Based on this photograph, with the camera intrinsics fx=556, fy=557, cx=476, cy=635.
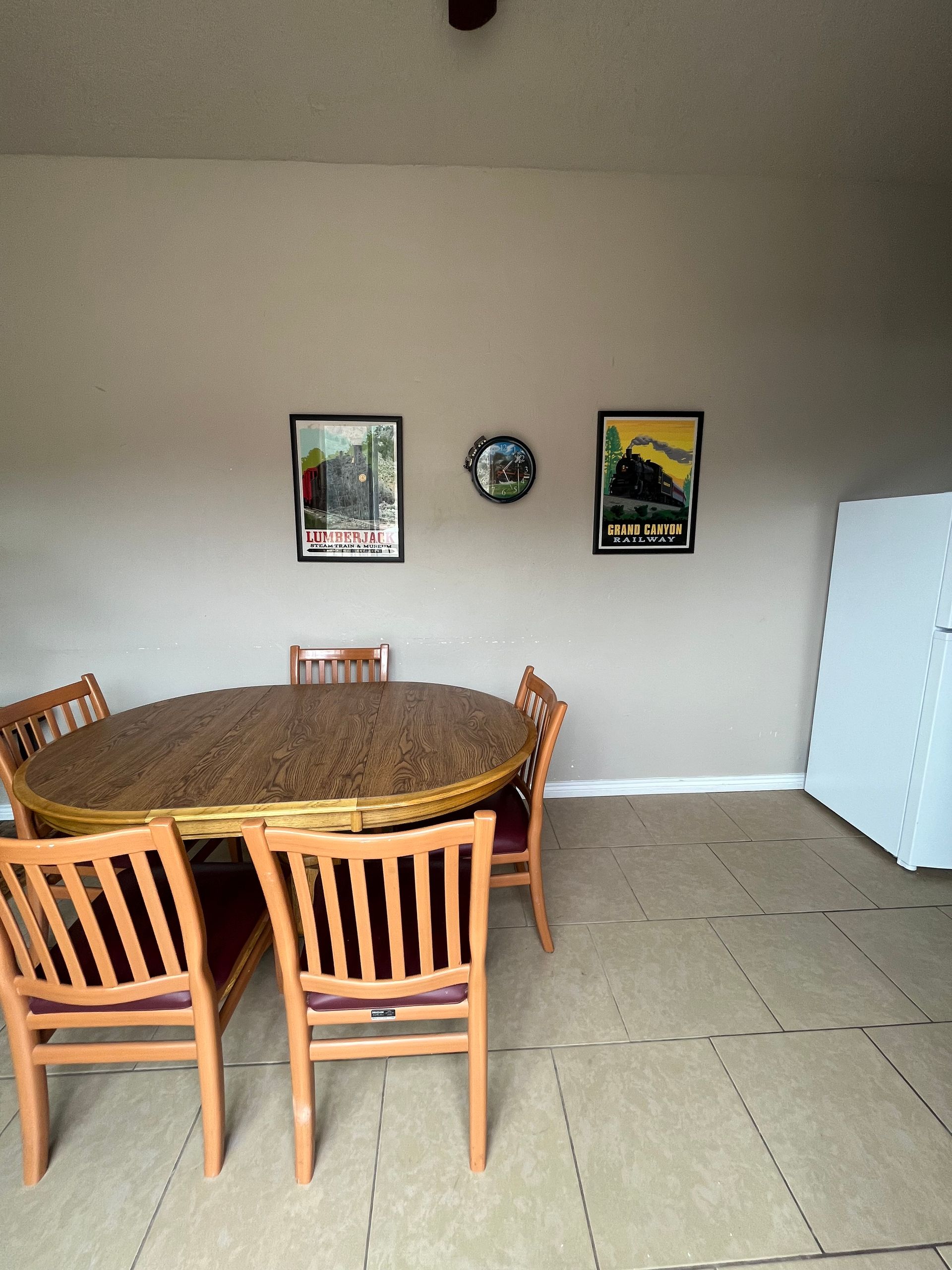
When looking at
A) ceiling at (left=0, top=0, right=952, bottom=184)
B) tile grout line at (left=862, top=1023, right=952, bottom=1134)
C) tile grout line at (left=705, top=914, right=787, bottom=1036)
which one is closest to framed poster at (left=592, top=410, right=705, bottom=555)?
ceiling at (left=0, top=0, right=952, bottom=184)

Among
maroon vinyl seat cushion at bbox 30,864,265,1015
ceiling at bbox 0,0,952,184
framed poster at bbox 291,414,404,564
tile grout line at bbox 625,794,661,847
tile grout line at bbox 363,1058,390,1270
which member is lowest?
tile grout line at bbox 363,1058,390,1270

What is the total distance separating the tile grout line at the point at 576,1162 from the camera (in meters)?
1.12

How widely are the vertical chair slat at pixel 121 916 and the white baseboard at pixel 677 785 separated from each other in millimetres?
2118

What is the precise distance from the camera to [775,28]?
183cm

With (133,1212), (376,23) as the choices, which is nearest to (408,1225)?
(133,1212)

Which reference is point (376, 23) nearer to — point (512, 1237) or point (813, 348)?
point (813, 348)

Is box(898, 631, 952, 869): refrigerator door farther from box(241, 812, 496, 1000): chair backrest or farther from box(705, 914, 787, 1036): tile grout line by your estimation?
box(241, 812, 496, 1000): chair backrest

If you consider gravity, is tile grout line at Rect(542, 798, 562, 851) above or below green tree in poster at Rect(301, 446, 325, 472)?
below

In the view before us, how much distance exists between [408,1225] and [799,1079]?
1032 mm

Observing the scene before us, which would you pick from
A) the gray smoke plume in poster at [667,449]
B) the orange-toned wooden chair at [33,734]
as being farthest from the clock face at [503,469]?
the orange-toned wooden chair at [33,734]

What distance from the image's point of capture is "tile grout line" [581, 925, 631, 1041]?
1.58 meters

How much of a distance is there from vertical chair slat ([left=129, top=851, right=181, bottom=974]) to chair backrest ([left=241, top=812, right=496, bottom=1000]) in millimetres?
190

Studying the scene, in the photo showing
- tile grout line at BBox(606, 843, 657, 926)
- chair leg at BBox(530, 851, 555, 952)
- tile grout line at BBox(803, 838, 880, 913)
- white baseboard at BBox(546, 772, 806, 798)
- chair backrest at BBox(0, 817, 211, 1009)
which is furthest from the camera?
white baseboard at BBox(546, 772, 806, 798)

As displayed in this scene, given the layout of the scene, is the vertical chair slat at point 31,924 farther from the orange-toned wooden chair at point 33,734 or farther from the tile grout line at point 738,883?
the tile grout line at point 738,883
